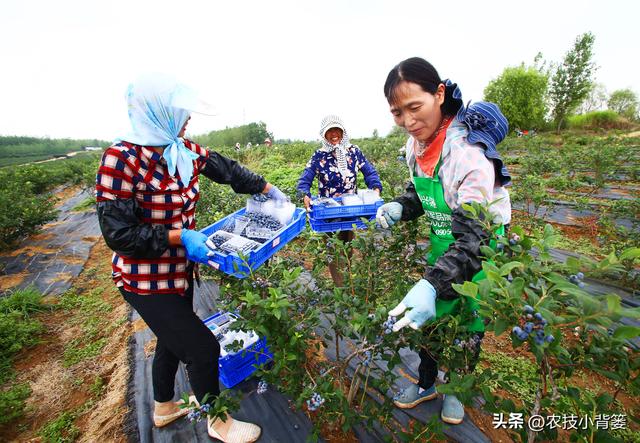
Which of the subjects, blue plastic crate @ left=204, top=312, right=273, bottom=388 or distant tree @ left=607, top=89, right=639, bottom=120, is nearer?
blue plastic crate @ left=204, top=312, right=273, bottom=388

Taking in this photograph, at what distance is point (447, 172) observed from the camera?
4.48 ft

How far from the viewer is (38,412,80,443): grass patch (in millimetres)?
2143

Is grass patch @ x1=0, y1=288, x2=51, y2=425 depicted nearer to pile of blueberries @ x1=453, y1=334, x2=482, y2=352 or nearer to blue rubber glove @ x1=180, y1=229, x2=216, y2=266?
blue rubber glove @ x1=180, y1=229, x2=216, y2=266

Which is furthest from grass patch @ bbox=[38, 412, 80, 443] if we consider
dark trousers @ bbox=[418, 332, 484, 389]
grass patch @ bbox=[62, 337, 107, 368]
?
dark trousers @ bbox=[418, 332, 484, 389]

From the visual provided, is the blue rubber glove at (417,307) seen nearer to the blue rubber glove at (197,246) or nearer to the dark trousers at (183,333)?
the blue rubber glove at (197,246)

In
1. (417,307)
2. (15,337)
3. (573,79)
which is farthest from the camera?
(573,79)

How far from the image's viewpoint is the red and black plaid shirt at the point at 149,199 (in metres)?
1.33

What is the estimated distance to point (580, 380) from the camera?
2.24 metres

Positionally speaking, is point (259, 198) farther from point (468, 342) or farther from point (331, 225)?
point (468, 342)

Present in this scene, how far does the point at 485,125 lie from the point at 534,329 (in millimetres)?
903

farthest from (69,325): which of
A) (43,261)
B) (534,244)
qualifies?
(534,244)

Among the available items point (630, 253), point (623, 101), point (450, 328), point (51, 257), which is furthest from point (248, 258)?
point (623, 101)

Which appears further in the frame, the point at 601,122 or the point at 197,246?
the point at 601,122

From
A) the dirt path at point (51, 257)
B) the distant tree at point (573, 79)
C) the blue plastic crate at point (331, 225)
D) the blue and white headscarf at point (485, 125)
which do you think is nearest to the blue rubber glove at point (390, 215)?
the blue and white headscarf at point (485, 125)
